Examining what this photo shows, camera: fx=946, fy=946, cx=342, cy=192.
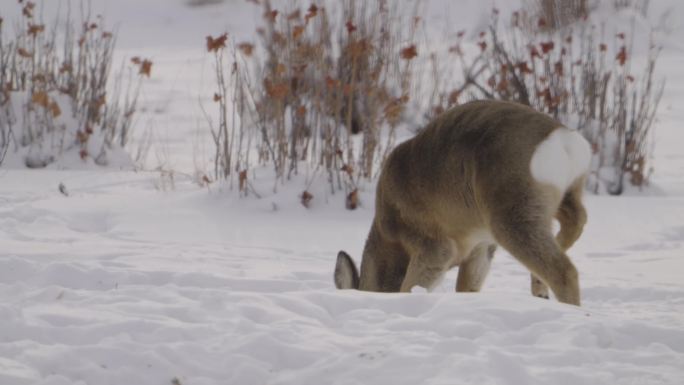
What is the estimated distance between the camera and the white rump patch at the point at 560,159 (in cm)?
381

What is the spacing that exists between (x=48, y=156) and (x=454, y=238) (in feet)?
18.0

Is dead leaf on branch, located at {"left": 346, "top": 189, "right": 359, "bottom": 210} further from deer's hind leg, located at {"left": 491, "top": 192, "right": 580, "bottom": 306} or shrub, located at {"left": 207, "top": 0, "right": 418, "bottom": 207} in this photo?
deer's hind leg, located at {"left": 491, "top": 192, "right": 580, "bottom": 306}

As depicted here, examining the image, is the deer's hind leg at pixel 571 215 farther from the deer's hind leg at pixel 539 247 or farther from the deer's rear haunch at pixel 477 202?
the deer's hind leg at pixel 539 247

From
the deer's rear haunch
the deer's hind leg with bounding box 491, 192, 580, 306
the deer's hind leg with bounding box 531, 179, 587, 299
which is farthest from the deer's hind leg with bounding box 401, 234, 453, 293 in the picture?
the deer's hind leg with bounding box 491, 192, 580, 306

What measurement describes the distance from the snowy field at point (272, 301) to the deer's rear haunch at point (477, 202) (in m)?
0.24

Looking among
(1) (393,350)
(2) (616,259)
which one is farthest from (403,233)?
(2) (616,259)

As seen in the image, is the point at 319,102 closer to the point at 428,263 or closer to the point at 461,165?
the point at 428,263

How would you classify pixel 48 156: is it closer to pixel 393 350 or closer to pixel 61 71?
pixel 61 71

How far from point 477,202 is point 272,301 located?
0.99 meters

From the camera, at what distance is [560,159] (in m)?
3.86

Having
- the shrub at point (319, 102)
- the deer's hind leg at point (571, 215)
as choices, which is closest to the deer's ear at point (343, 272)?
the deer's hind leg at point (571, 215)

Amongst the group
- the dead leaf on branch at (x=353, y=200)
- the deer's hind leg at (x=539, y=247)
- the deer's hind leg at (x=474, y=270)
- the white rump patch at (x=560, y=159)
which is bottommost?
the dead leaf on branch at (x=353, y=200)

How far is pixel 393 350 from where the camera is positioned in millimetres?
3047

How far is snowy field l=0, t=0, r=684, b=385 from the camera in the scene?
115 inches
